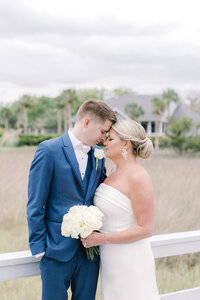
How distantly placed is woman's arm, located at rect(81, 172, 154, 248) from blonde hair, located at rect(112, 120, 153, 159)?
5.3 inches

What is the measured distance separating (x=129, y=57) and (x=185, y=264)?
43.1 metres

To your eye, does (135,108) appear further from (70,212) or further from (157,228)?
(70,212)

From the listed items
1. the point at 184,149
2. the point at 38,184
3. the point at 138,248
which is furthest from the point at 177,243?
the point at 184,149

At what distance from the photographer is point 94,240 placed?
5.76 ft

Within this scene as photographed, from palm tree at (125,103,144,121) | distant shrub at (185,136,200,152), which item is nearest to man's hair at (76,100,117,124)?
distant shrub at (185,136,200,152)

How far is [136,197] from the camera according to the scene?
1746 mm

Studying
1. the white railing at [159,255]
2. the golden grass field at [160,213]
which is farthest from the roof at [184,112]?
the white railing at [159,255]

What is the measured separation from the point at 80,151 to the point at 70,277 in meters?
Result: 0.63

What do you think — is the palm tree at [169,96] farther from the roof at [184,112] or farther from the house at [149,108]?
the roof at [184,112]

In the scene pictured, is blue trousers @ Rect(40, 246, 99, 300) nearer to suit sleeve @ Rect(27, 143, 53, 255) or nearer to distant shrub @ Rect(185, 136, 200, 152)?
suit sleeve @ Rect(27, 143, 53, 255)

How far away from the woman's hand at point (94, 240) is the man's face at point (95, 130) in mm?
453

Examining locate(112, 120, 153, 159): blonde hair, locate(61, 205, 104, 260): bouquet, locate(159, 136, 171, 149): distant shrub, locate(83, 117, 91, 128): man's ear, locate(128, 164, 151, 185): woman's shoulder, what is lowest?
locate(159, 136, 171, 149): distant shrub

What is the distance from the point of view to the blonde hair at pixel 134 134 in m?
1.81

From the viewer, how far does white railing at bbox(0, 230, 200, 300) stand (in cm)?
181
